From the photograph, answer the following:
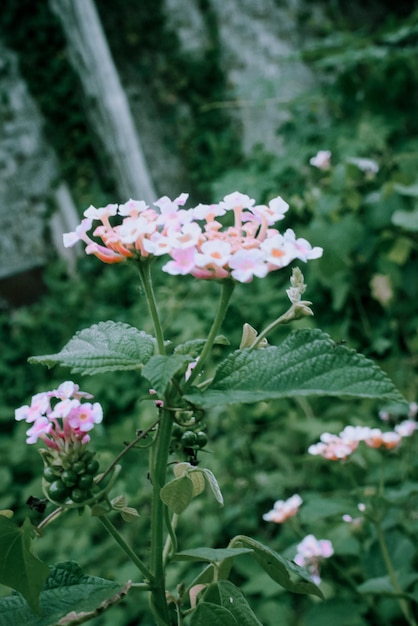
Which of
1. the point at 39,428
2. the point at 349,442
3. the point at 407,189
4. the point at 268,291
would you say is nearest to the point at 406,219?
the point at 407,189

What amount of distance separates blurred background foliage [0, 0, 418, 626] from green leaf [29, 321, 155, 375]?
19.9 inches

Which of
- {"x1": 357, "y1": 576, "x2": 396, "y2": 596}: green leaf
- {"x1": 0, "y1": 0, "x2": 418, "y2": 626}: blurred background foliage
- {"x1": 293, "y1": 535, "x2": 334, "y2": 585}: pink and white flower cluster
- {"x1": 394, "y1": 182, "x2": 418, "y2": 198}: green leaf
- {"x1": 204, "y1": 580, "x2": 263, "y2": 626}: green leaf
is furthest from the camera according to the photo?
{"x1": 394, "y1": 182, "x2": 418, "y2": 198}: green leaf

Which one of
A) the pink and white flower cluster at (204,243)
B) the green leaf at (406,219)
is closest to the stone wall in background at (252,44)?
the green leaf at (406,219)

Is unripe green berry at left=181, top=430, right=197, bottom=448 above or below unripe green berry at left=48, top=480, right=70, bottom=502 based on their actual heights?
below

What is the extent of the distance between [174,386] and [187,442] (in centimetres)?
10

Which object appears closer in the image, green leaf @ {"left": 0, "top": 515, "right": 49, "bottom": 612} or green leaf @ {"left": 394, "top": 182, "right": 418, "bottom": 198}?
green leaf @ {"left": 0, "top": 515, "right": 49, "bottom": 612}

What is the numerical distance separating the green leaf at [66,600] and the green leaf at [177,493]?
0.09 m

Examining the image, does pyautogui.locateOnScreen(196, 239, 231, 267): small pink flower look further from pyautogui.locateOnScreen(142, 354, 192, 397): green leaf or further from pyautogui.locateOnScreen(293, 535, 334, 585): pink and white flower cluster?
pyautogui.locateOnScreen(293, 535, 334, 585): pink and white flower cluster

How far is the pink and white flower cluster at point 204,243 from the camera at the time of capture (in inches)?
22.6

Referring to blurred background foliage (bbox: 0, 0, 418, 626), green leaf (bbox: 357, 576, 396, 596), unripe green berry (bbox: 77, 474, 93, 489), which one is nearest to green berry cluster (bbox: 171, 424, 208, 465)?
unripe green berry (bbox: 77, 474, 93, 489)

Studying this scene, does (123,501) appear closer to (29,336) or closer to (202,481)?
(202,481)

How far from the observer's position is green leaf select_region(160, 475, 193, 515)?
61 cm

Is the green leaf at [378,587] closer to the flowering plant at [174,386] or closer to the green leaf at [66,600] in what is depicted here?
the flowering plant at [174,386]

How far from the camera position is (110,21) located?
399 centimetres
